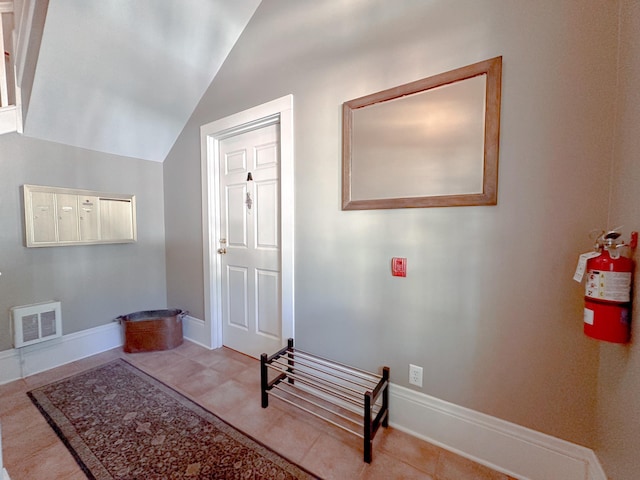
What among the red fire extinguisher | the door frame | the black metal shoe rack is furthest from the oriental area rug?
the red fire extinguisher

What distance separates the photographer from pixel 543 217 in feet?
3.43

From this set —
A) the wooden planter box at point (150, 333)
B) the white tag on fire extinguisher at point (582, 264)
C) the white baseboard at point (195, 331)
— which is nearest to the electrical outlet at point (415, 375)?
the white tag on fire extinguisher at point (582, 264)

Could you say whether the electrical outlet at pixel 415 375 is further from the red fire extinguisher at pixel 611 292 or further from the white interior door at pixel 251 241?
the white interior door at pixel 251 241

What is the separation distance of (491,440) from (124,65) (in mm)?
3327

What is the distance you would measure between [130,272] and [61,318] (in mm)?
603

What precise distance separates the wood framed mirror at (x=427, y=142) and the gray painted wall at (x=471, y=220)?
0.06 meters

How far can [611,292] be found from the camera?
829mm

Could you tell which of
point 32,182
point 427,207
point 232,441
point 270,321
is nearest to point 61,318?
point 32,182

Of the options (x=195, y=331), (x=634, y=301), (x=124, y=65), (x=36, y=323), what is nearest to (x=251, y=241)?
(x=195, y=331)

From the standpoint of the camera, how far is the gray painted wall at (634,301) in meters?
0.79

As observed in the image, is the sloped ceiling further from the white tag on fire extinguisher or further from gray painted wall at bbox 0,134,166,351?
the white tag on fire extinguisher

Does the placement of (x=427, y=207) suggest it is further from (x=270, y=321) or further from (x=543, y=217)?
(x=270, y=321)

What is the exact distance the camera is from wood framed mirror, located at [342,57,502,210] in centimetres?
113

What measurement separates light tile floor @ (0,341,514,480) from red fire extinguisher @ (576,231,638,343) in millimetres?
846
